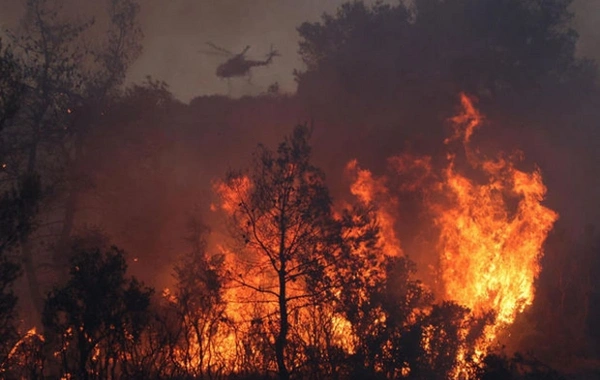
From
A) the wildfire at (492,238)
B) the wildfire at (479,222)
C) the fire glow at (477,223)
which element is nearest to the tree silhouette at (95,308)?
the fire glow at (477,223)

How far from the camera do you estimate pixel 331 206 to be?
1992cm

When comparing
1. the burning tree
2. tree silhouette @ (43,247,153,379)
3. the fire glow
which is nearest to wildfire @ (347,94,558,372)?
the fire glow

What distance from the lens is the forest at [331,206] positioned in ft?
52.5

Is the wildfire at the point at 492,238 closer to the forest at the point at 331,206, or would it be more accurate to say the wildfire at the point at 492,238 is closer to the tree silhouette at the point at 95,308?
the forest at the point at 331,206

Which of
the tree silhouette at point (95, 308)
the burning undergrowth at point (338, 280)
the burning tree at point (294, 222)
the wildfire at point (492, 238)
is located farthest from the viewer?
the wildfire at point (492, 238)

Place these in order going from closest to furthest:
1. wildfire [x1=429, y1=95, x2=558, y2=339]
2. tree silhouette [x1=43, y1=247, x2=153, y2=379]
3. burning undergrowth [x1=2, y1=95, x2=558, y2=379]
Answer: tree silhouette [x1=43, y1=247, x2=153, y2=379], burning undergrowth [x1=2, y1=95, x2=558, y2=379], wildfire [x1=429, y1=95, x2=558, y2=339]

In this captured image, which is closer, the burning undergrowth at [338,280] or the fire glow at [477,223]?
the burning undergrowth at [338,280]

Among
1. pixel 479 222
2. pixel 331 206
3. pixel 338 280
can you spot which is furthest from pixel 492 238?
pixel 338 280

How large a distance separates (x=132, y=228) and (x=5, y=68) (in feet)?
45.0

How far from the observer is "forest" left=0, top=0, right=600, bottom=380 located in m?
16.0

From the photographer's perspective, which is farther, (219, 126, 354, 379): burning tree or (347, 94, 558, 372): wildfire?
(347, 94, 558, 372): wildfire

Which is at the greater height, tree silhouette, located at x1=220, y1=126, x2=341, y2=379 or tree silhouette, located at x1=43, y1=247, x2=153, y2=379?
tree silhouette, located at x1=220, y1=126, x2=341, y2=379

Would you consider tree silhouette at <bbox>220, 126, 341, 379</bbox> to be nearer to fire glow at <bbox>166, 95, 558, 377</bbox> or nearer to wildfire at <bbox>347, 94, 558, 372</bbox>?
fire glow at <bbox>166, 95, 558, 377</bbox>

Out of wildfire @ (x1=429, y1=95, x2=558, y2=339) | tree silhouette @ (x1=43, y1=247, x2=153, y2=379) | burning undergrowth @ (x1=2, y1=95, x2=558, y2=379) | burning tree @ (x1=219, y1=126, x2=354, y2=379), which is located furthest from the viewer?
wildfire @ (x1=429, y1=95, x2=558, y2=339)
